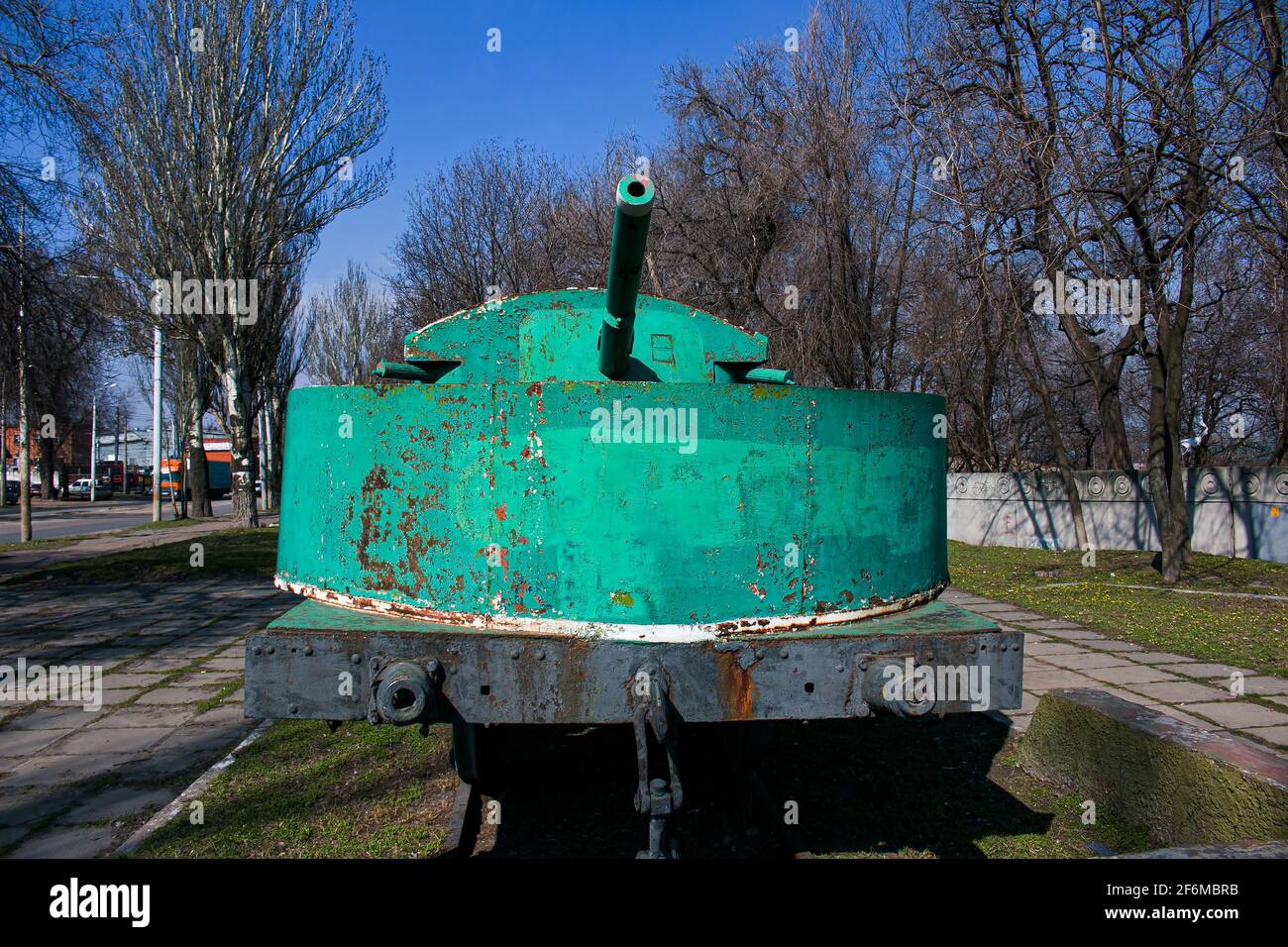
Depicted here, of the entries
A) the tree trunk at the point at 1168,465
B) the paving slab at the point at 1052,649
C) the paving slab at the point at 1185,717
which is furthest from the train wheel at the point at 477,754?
the tree trunk at the point at 1168,465

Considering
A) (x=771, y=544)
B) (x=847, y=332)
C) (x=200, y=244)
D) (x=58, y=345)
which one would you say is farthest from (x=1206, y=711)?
(x=200, y=244)

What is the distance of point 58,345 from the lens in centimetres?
1041

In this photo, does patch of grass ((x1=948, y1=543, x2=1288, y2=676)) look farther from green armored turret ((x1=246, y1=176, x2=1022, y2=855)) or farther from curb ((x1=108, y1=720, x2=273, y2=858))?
curb ((x1=108, y1=720, x2=273, y2=858))

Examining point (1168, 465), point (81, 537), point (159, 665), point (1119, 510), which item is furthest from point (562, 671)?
point (81, 537)

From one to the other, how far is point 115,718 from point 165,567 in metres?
7.65

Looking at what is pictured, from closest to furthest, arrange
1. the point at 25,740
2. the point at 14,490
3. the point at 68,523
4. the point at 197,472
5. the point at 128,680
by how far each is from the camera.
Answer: the point at 25,740 → the point at 128,680 → the point at 68,523 → the point at 197,472 → the point at 14,490

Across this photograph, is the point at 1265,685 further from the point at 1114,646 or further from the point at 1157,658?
the point at 1114,646

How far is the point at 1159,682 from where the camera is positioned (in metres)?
5.90

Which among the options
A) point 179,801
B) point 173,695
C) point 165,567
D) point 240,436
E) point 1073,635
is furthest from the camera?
point 240,436

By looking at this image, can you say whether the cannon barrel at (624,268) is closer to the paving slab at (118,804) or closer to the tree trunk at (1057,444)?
the paving slab at (118,804)

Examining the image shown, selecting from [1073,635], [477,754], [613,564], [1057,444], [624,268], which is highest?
[624,268]

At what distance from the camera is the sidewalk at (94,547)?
42.1 feet

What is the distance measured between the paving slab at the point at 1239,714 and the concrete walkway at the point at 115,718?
5620 mm
